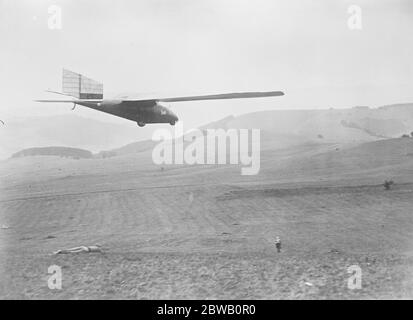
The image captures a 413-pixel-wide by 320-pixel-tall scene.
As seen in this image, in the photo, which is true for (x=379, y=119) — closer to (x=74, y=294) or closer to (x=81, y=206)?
(x=81, y=206)

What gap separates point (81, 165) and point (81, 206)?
3050 cm

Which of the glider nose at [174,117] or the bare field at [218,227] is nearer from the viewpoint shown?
the bare field at [218,227]

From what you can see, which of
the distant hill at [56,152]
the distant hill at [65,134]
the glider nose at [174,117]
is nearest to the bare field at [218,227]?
the glider nose at [174,117]

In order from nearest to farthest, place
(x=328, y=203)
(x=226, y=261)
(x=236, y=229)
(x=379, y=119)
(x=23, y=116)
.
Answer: (x=226, y=261) < (x=236, y=229) < (x=328, y=203) < (x=23, y=116) < (x=379, y=119)

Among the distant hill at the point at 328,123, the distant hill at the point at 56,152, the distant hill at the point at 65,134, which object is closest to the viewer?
the distant hill at the point at 56,152

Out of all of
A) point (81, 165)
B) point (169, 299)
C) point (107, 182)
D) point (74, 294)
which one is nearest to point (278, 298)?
point (169, 299)

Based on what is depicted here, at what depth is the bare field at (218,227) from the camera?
11.9m

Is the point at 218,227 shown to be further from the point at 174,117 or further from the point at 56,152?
the point at 56,152

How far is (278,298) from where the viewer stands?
11.0m

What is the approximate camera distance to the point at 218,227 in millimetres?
23875

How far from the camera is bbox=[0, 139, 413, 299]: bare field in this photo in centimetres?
1193

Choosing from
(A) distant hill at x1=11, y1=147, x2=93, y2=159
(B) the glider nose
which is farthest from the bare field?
(A) distant hill at x1=11, y1=147, x2=93, y2=159

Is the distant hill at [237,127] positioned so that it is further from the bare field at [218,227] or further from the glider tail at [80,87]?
the glider tail at [80,87]

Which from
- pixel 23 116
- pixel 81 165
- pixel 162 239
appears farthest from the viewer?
pixel 23 116
